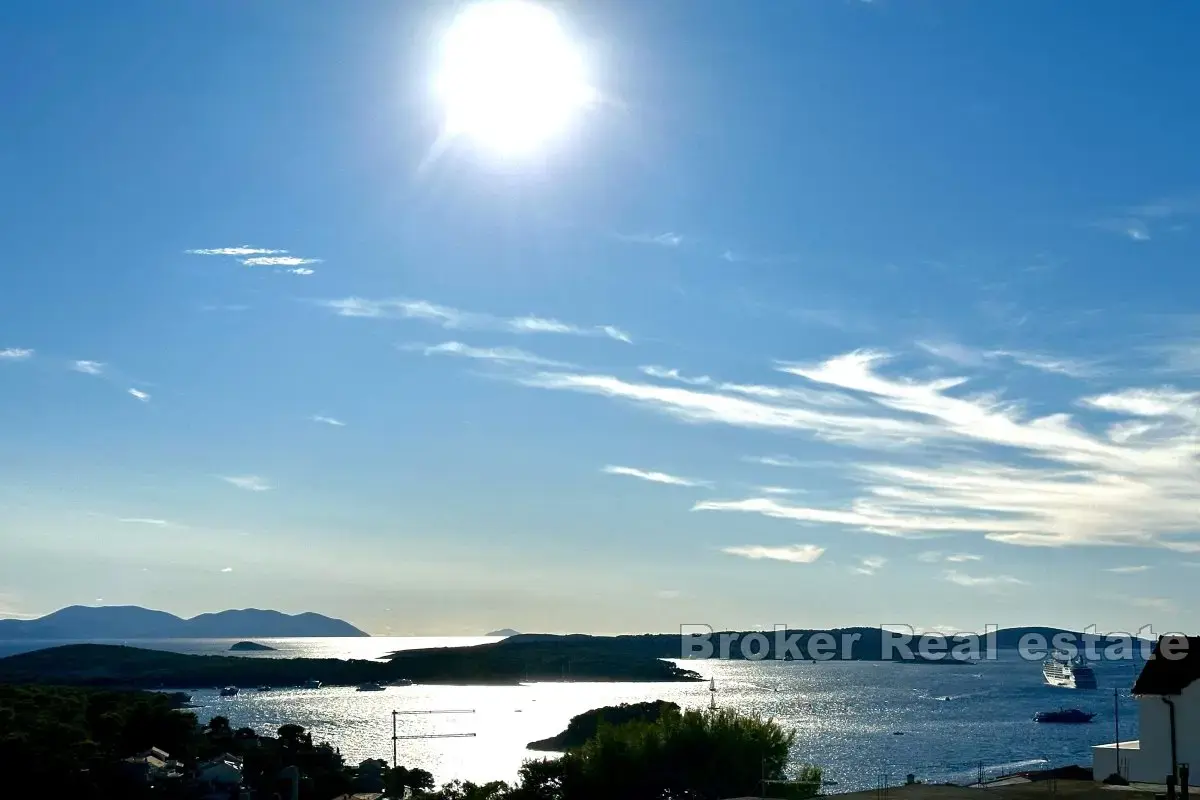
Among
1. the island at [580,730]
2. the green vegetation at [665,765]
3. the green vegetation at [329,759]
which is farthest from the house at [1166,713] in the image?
the island at [580,730]

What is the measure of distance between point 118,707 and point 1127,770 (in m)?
88.1

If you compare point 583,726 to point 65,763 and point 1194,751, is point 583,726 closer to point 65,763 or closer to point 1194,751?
point 65,763

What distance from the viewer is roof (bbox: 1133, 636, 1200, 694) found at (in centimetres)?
3609

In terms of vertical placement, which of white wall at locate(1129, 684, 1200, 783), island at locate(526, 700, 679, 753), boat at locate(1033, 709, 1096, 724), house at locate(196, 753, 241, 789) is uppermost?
white wall at locate(1129, 684, 1200, 783)

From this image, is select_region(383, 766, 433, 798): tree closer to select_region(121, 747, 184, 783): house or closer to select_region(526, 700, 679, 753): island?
select_region(121, 747, 184, 783): house

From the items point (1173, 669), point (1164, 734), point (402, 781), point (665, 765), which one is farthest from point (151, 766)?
point (1173, 669)

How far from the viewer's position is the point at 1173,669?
3675 centimetres

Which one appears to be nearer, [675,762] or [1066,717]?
[675,762]

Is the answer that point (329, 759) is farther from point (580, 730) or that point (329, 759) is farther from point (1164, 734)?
point (1164, 734)

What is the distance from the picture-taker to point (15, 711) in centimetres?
8556

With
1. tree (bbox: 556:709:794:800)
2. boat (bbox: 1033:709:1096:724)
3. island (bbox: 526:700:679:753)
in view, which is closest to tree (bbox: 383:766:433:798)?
tree (bbox: 556:709:794:800)

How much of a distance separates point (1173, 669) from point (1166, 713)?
1.56 meters

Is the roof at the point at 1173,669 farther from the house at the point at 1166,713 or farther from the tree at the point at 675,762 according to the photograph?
the tree at the point at 675,762

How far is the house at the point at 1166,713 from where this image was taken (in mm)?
36031
